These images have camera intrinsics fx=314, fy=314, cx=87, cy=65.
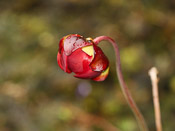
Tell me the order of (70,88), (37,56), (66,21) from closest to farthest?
(70,88) → (37,56) → (66,21)

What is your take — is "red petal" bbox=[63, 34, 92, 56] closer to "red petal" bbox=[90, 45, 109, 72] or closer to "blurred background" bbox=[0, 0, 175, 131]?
"red petal" bbox=[90, 45, 109, 72]

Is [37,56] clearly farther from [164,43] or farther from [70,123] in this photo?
[164,43]

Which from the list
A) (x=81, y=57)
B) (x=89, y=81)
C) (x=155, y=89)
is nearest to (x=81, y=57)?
(x=81, y=57)

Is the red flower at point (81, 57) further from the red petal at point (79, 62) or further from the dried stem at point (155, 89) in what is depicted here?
the dried stem at point (155, 89)

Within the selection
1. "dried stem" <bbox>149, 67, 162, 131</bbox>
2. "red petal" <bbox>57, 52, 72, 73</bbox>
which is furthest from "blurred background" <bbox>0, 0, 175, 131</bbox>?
"red petal" <bbox>57, 52, 72, 73</bbox>

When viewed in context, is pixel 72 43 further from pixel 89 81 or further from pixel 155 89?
pixel 89 81

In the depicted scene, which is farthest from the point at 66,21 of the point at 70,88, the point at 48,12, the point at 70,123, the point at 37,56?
the point at 70,123
